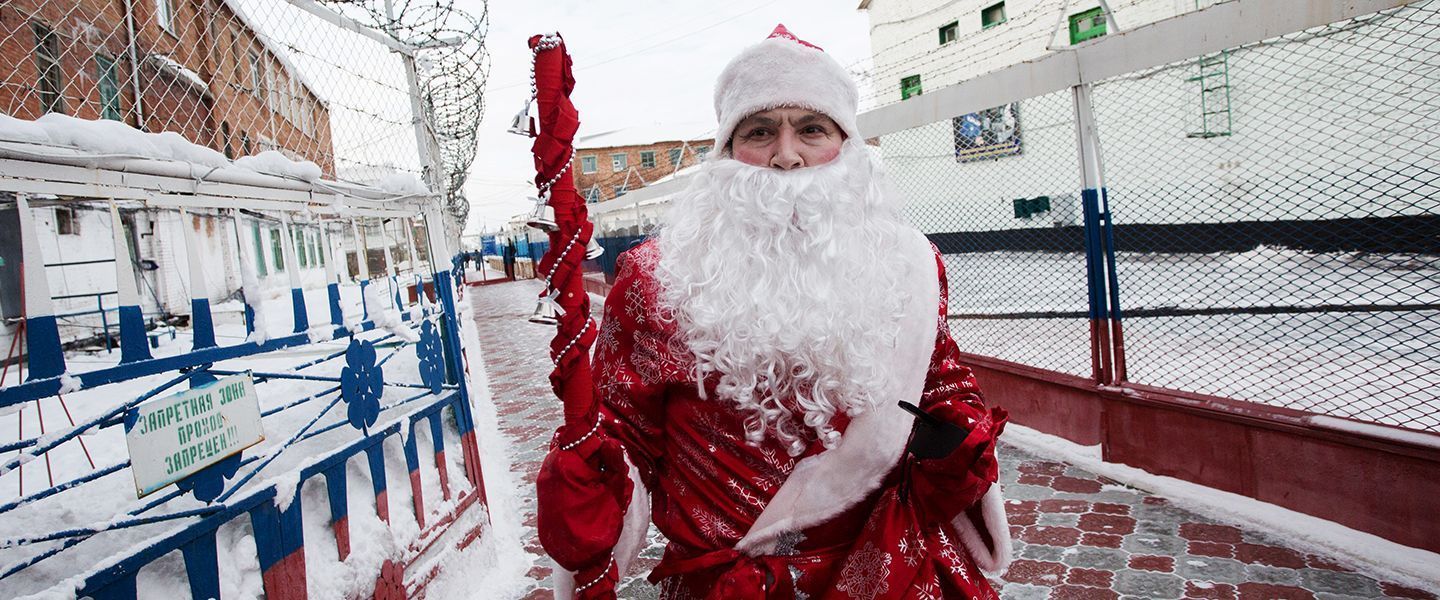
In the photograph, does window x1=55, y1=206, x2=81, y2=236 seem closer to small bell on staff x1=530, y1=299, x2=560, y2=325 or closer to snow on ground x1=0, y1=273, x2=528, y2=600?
snow on ground x1=0, y1=273, x2=528, y2=600

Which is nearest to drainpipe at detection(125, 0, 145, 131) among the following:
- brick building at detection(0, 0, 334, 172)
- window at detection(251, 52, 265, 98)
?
brick building at detection(0, 0, 334, 172)

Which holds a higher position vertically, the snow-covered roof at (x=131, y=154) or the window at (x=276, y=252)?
the window at (x=276, y=252)

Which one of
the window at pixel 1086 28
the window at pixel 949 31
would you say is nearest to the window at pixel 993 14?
the window at pixel 949 31

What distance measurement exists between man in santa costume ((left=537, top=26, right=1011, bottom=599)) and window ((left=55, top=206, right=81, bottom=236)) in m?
7.36

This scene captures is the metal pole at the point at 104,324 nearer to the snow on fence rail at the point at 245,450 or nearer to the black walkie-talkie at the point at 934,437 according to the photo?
the snow on fence rail at the point at 245,450

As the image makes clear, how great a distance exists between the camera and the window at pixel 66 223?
6209mm

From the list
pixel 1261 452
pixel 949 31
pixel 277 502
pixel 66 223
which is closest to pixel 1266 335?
pixel 1261 452

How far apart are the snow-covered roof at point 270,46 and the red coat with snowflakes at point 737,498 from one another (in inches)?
89.5

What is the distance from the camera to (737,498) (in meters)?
1.29

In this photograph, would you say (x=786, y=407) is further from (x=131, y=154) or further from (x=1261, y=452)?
(x=1261, y=452)

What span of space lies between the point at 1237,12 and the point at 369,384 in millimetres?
4099

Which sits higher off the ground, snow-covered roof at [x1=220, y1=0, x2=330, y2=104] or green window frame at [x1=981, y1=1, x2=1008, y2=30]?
green window frame at [x1=981, y1=1, x2=1008, y2=30]

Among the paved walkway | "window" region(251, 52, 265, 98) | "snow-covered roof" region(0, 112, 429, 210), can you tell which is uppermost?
"window" region(251, 52, 265, 98)

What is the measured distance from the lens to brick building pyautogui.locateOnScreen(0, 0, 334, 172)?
6.09ft
